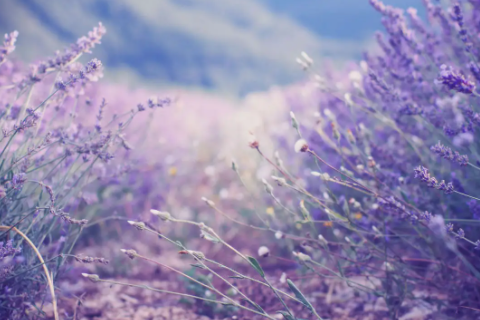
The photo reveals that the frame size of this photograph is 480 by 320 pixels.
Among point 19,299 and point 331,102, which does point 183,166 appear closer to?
point 331,102

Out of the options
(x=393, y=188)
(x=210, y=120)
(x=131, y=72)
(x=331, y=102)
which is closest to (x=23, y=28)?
(x=131, y=72)

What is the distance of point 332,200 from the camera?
1443 millimetres

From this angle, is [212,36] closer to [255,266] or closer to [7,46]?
[7,46]

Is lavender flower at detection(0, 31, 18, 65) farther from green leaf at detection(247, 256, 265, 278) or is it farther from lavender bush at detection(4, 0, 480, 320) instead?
green leaf at detection(247, 256, 265, 278)

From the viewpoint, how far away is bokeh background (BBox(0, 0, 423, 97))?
8062mm

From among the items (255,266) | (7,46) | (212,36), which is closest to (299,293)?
(255,266)

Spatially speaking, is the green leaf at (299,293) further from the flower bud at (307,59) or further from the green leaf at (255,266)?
the flower bud at (307,59)

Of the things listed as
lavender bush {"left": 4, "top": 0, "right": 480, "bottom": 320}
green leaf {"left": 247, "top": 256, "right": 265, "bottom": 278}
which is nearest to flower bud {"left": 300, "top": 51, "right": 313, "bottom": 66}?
lavender bush {"left": 4, "top": 0, "right": 480, "bottom": 320}

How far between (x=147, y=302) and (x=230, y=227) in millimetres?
1103

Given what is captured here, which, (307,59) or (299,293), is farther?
(307,59)

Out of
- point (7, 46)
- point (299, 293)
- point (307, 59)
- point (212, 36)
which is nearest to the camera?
point (299, 293)

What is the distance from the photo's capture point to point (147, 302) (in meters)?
1.79

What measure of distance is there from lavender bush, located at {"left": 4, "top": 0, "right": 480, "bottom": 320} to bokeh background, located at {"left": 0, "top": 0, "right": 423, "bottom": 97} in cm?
655

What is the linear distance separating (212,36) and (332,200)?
9.91m
